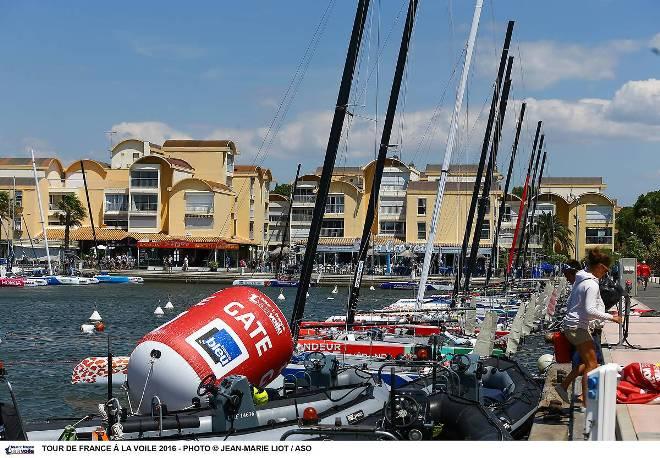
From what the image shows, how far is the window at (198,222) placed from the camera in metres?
114

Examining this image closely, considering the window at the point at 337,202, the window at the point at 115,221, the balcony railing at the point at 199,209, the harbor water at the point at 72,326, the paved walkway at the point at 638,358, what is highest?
the window at the point at 337,202

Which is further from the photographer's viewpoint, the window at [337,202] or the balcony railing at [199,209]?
the window at [337,202]

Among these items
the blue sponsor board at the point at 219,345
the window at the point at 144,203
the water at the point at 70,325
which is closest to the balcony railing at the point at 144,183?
the window at the point at 144,203

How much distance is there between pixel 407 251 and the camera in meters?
102

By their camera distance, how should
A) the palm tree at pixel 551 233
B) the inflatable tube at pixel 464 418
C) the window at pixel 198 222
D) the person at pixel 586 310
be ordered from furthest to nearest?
the palm tree at pixel 551 233 → the window at pixel 198 222 → the person at pixel 586 310 → the inflatable tube at pixel 464 418

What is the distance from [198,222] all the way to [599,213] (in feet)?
159

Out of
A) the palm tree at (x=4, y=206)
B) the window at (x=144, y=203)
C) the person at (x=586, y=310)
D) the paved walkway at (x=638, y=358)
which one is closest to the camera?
the paved walkway at (x=638, y=358)

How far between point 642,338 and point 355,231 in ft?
308

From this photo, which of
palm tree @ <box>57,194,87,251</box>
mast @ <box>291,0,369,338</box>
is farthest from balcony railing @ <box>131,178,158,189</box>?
mast @ <box>291,0,369,338</box>

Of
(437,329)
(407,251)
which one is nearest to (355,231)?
(407,251)

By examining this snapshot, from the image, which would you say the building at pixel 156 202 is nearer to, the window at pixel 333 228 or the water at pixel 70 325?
the window at pixel 333 228

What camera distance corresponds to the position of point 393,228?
118m

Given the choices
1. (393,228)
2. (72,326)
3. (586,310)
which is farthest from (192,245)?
(586,310)
